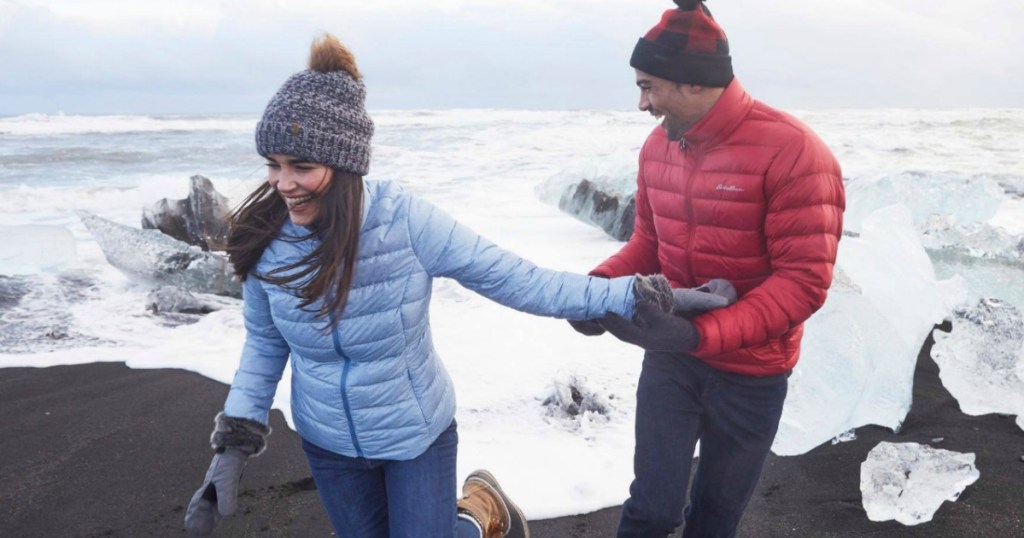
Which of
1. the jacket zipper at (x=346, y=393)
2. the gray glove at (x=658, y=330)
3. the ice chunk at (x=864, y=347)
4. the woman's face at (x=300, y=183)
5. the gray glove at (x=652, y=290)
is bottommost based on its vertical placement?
the ice chunk at (x=864, y=347)

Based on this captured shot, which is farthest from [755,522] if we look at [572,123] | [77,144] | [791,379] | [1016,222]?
[572,123]

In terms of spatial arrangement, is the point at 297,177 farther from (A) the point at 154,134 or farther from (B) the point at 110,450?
(A) the point at 154,134

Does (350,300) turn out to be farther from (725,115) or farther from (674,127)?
(725,115)

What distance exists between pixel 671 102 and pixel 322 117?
1.07m

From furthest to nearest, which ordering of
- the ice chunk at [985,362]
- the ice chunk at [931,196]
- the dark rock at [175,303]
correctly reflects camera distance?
the ice chunk at [931,196] → the dark rock at [175,303] → the ice chunk at [985,362]

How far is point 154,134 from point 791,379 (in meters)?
32.7

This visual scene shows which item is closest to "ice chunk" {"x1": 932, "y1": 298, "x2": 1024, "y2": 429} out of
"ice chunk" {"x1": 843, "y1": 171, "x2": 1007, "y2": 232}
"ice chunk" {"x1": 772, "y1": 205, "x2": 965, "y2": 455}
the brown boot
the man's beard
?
"ice chunk" {"x1": 772, "y1": 205, "x2": 965, "y2": 455}

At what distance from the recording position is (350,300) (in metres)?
2.07

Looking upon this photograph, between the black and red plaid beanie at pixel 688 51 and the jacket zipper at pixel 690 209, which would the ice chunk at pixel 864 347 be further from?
the black and red plaid beanie at pixel 688 51

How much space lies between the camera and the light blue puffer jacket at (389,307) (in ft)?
6.88

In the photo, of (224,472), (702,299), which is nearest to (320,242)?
(224,472)

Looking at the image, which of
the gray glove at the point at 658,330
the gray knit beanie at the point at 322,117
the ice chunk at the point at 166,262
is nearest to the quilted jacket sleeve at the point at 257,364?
the gray knit beanie at the point at 322,117

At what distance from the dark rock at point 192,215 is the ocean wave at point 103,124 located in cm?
2681

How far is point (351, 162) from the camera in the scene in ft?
6.78
